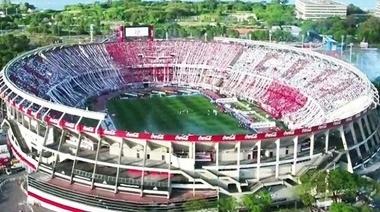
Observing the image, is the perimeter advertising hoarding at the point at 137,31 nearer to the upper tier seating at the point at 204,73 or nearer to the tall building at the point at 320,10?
the upper tier seating at the point at 204,73

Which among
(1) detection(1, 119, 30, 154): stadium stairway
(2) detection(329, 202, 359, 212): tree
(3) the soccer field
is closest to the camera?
(2) detection(329, 202, 359, 212): tree

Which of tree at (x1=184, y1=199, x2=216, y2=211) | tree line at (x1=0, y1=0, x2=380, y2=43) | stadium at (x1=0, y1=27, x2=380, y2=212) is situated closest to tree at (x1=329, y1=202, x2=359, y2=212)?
stadium at (x1=0, y1=27, x2=380, y2=212)

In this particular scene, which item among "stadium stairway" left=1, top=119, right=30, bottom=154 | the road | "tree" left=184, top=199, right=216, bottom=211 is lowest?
the road

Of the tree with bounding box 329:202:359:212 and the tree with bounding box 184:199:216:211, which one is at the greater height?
the tree with bounding box 329:202:359:212

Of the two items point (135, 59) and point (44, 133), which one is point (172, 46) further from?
point (44, 133)

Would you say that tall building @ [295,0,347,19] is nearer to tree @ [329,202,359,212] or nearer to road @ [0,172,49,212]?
road @ [0,172,49,212]

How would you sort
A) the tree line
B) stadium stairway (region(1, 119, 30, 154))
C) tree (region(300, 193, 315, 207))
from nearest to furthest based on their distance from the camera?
tree (region(300, 193, 315, 207)) → stadium stairway (region(1, 119, 30, 154)) → the tree line

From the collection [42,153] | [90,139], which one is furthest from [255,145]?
[42,153]
